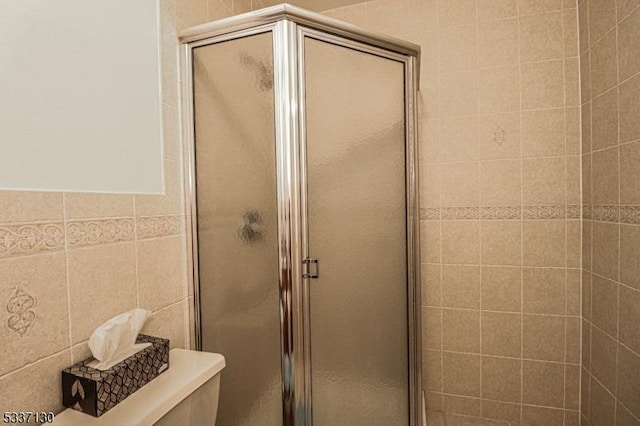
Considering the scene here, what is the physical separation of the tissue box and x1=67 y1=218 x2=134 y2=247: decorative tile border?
12.0 inches

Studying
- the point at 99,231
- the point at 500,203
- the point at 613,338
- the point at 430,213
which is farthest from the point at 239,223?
the point at 613,338

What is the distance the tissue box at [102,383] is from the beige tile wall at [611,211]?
5.22 ft

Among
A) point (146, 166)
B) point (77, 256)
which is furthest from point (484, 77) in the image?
point (77, 256)

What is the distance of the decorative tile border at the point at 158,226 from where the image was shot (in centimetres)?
99

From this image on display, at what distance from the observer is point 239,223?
113 cm

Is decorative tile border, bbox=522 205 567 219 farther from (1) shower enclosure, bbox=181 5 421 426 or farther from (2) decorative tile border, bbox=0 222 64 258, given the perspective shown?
(2) decorative tile border, bbox=0 222 64 258

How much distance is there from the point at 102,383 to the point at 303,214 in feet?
2.17

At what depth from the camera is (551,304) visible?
1.55 metres

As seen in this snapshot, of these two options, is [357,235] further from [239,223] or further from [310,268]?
[239,223]

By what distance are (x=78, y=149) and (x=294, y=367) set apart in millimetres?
884

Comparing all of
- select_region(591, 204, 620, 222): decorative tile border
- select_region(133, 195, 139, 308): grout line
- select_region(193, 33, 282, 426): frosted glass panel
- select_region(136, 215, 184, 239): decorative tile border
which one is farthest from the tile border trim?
select_region(133, 195, 139, 308): grout line

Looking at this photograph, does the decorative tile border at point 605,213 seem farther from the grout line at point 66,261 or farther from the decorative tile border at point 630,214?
the grout line at point 66,261

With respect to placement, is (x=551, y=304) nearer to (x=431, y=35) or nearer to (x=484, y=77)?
(x=484, y=77)

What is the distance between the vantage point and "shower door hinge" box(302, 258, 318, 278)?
41.5 inches
